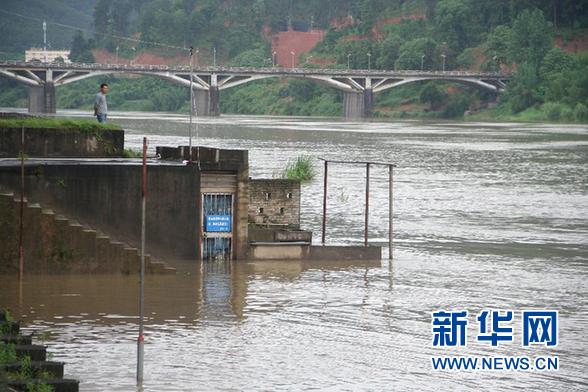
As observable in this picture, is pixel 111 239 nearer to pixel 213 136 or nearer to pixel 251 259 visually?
pixel 251 259

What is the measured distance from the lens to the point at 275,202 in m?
30.7

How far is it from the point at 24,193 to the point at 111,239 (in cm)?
185

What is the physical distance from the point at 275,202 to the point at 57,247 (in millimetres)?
5812

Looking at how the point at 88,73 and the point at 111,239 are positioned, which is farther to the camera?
the point at 88,73

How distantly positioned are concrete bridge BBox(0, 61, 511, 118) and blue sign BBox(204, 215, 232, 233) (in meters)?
123

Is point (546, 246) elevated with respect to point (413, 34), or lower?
lower

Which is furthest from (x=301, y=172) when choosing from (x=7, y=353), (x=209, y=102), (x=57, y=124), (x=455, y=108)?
(x=209, y=102)

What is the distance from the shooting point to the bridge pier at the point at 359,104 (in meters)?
159

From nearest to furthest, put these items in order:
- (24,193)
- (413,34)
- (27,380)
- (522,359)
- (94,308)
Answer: (27,380), (522,359), (94,308), (24,193), (413,34)

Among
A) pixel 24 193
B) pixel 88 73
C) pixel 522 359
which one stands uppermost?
pixel 88 73

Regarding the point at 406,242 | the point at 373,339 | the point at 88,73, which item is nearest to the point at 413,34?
the point at 88,73

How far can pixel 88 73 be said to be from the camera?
516ft

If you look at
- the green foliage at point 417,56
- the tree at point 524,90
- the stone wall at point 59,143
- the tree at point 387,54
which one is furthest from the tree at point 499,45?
the stone wall at point 59,143

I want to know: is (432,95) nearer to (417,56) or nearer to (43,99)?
(417,56)
